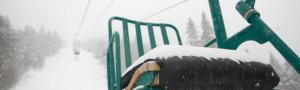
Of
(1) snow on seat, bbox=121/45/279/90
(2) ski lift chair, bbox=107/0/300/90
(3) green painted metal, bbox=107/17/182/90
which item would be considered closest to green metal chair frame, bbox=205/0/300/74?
(2) ski lift chair, bbox=107/0/300/90

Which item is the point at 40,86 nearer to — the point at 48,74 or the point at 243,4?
the point at 48,74

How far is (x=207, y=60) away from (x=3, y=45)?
28357 millimetres

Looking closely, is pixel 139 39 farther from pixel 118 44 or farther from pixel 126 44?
pixel 118 44

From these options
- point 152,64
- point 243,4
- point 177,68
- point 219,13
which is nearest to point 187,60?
point 177,68

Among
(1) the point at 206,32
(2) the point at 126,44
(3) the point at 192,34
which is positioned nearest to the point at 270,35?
(2) the point at 126,44

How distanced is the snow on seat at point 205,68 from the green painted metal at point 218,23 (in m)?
0.44

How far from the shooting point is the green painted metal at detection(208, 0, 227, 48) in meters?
2.52

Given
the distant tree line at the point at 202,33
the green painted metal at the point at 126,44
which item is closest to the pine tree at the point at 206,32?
the distant tree line at the point at 202,33

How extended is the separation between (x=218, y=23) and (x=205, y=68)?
0.96 m

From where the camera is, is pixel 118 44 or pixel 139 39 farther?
pixel 139 39

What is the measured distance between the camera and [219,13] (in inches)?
102

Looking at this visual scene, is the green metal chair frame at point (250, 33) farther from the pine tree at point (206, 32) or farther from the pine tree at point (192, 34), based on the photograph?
the pine tree at point (192, 34)

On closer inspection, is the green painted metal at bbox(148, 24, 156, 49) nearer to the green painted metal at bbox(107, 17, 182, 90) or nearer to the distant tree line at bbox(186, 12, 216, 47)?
the green painted metal at bbox(107, 17, 182, 90)

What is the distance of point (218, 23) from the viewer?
253 cm
